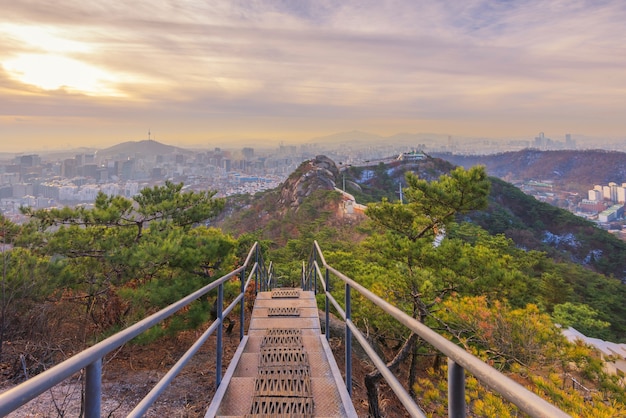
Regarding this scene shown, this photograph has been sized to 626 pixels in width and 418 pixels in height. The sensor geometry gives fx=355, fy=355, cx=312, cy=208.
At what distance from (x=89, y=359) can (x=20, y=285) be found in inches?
225

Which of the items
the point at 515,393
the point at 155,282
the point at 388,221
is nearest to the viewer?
the point at 515,393

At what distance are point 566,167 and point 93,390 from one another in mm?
127351

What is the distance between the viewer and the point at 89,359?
108 cm

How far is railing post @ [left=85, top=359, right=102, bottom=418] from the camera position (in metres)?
1.10

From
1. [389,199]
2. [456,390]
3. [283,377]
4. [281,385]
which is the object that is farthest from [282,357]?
[389,199]

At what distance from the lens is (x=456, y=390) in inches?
41.5

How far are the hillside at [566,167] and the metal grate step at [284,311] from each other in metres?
96.1

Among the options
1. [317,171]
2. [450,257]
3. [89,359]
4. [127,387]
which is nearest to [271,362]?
[89,359]

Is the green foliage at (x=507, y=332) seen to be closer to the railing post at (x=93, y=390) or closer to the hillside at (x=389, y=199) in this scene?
the railing post at (x=93, y=390)

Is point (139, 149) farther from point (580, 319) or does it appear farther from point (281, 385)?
point (281, 385)

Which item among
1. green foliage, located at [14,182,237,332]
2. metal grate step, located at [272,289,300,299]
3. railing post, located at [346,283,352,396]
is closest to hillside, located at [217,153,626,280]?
green foliage, located at [14,182,237,332]

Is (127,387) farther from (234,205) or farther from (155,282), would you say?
(234,205)

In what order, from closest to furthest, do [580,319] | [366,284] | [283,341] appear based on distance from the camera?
[283,341] < [366,284] < [580,319]

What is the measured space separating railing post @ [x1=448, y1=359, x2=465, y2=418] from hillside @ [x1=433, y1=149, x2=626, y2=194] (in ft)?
325
